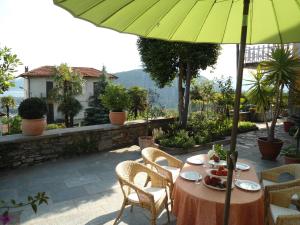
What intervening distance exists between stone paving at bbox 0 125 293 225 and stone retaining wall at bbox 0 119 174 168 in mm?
262

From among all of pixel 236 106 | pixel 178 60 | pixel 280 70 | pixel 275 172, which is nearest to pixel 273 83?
pixel 280 70

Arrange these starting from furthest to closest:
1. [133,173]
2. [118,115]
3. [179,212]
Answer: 1. [118,115]
2. [133,173]
3. [179,212]

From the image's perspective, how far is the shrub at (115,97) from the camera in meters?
7.54

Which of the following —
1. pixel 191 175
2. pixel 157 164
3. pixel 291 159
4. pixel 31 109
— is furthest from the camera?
pixel 31 109

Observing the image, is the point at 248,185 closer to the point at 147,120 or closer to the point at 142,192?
the point at 142,192

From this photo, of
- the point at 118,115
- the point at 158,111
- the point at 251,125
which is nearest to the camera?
the point at 118,115

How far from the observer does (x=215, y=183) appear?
10.4ft

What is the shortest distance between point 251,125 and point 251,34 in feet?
31.0

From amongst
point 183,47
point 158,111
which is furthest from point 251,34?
point 158,111

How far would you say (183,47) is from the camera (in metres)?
8.51

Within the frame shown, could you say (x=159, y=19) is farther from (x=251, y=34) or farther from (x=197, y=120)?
(x=197, y=120)

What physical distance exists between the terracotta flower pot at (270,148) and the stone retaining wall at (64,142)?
3.48m

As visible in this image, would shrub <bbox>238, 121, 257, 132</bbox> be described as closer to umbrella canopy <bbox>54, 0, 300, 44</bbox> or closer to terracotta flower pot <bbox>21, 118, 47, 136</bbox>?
terracotta flower pot <bbox>21, 118, 47, 136</bbox>

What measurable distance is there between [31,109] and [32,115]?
0.46 feet
